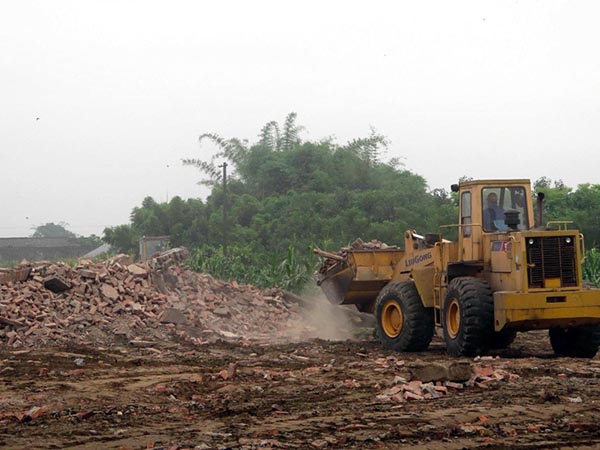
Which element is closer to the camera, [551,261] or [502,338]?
[551,261]

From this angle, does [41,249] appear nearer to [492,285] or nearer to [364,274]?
[364,274]

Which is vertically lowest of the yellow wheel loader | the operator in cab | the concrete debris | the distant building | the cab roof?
the concrete debris

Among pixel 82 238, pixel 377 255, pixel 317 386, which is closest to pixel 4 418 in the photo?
pixel 317 386

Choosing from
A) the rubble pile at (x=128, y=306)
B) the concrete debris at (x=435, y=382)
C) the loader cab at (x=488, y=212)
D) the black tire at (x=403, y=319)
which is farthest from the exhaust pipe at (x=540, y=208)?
the rubble pile at (x=128, y=306)

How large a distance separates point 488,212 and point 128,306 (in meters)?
8.91

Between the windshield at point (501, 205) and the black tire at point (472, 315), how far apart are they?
929 millimetres

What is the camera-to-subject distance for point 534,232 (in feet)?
43.5

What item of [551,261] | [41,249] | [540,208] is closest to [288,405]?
[551,261]

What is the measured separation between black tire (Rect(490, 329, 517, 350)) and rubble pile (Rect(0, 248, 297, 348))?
630cm

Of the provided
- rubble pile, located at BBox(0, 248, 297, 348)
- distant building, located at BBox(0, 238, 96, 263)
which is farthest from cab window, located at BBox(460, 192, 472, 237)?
distant building, located at BBox(0, 238, 96, 263)

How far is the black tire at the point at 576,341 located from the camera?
13.9 metres

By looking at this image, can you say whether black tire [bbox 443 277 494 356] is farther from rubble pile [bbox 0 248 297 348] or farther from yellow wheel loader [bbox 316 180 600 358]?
rubble pile [bbox 0 248 297 348]

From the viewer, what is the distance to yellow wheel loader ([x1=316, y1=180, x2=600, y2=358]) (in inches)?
517

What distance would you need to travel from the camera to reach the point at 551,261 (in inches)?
524
